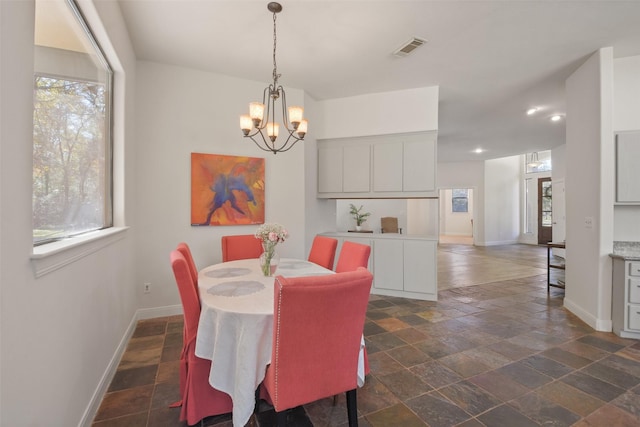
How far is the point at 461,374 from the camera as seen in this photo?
2.21m

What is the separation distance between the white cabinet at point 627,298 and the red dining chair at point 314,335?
310 centimetres

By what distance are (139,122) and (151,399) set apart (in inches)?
110

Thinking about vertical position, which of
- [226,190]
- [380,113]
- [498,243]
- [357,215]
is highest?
[380,113]

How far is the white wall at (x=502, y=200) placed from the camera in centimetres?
967

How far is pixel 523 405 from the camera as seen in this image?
73.5 inches

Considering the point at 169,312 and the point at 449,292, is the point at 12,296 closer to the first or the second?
the point at 169,312

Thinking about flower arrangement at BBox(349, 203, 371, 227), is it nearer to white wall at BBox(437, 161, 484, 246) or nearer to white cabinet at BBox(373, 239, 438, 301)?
white cabinet at BBox(373, 239, 438, 301)

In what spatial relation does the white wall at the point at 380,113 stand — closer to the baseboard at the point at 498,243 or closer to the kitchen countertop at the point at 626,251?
the kitchen countertop at the point at 626,251

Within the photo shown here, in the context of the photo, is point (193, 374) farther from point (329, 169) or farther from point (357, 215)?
point (357, 215)

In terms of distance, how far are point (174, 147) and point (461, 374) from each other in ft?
12.1

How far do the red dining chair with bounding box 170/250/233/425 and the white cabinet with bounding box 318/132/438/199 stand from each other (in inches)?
122

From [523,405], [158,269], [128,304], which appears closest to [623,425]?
[523,405]

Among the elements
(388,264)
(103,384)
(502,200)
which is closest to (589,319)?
(388,264)

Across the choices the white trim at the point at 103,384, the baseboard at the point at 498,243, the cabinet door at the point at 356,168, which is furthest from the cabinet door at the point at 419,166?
the baseboard at the point at 498,243
